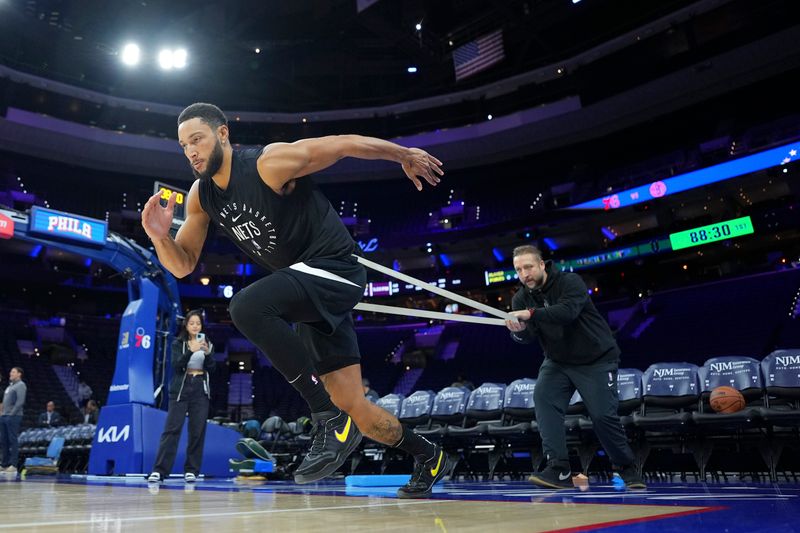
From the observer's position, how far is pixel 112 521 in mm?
1827

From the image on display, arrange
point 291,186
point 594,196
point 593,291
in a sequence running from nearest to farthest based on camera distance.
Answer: point 291,186 < point 594,196 < point 593,291

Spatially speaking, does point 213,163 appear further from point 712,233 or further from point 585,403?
point 712,233

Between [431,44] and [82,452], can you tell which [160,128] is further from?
[82,452]

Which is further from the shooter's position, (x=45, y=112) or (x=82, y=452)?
(x=45, y=112)

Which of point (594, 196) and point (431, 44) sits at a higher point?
point (431, 44)

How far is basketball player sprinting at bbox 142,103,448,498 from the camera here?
2.61 meters

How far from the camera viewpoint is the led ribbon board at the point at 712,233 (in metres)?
20.8

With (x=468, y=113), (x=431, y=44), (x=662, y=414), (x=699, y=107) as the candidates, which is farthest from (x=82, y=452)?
(x=699, y=107)

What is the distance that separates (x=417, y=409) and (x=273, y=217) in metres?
6.20

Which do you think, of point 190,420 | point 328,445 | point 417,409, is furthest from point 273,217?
point 417,409

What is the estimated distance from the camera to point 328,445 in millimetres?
2787

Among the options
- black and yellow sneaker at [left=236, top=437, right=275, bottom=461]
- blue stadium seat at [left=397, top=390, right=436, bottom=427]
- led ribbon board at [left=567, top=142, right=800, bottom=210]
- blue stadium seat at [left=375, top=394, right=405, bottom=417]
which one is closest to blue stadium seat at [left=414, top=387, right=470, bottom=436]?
blue stadium seat at [left=397, top=390, right=436, bottom=427]

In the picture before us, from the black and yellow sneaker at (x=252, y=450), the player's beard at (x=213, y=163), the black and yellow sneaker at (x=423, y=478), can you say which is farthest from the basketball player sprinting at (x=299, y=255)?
the black and yellow sneaker at (x=252, y=450)

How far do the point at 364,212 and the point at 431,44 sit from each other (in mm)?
10204
